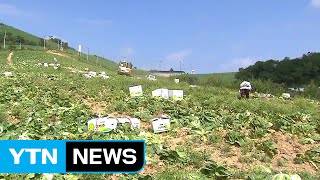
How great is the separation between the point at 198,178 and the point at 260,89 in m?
23.9

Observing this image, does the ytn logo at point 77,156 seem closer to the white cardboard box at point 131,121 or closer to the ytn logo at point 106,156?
the ytn logo at point 106,156

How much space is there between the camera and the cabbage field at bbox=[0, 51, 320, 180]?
8.88m

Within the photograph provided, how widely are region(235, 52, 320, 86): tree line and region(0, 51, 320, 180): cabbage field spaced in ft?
185

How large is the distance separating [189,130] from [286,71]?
65562 mm

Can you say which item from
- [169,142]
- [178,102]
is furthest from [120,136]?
[178,102]

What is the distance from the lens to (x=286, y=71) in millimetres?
73750

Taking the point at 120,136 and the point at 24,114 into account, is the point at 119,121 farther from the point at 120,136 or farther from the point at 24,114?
the point at 24,114

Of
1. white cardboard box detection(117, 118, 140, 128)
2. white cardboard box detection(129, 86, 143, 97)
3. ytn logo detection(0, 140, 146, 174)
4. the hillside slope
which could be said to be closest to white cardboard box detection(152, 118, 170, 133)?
white cardboard box detection(117, 118, 140, 128)

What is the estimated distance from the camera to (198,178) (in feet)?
26.1

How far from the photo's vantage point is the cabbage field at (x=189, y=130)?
8875 mm

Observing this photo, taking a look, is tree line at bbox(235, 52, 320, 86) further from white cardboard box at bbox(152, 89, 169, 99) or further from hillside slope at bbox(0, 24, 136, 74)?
white cardboard box at bbox(152, 89, 169, 99)

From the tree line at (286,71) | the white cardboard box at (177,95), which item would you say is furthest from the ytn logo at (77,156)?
the tree line at (286,71)

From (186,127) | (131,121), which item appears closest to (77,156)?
(131,121)

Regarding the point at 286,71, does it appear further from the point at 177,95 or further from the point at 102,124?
the point at 102,124
